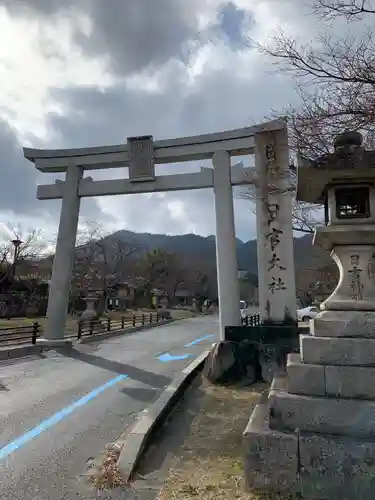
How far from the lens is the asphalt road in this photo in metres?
4.39

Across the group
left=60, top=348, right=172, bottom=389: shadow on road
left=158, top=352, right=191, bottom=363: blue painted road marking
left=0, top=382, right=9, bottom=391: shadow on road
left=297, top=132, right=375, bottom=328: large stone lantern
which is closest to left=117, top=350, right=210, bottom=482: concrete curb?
left=60, top=348, right=172, bottom=389: shadow on road

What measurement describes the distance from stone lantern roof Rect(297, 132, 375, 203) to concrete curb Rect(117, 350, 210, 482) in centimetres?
368

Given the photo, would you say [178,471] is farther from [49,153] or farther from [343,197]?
[49,153]

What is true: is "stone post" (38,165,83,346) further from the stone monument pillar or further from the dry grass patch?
the stone monument pillar

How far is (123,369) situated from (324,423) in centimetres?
827

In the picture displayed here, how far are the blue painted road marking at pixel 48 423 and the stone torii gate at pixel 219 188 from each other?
5560 millimetres

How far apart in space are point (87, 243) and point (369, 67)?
39885mm

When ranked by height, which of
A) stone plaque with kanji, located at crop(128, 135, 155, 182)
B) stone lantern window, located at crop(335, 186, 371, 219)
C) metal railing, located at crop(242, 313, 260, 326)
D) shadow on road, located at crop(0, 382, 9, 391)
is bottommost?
shadow on road, located at crop(0, 382, 9, 391)

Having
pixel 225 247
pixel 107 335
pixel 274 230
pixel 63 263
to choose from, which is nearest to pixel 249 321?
pixel 107 335

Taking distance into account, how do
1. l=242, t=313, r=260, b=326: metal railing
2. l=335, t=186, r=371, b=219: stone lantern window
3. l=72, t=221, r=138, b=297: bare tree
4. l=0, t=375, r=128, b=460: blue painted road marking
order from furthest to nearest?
1. l=72, t=221, r=138, b=297: bare tree
2. l=242, t=313, r=260, b=326: metal railing
3. l=0, t=375, r=128, b=460: blue painted road marking
4. l=335, t=186, r=371, b=219: stone lantern window

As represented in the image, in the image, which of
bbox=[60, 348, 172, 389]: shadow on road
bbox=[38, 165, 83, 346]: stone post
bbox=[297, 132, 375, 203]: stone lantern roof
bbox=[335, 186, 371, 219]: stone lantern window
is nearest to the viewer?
bbox=[297, 132, 375, 203]: stone lantern roof

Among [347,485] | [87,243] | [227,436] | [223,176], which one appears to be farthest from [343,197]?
[87,243]

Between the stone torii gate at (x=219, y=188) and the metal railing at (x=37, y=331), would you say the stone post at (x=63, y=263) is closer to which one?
the stone torii gate at (x=219, y=188)

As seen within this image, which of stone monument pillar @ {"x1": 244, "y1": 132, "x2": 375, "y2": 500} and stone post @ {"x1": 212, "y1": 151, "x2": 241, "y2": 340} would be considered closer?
stone monument pillar @ {"x1": 244, "y1": 132, "x2": 375, "y2": 500}
